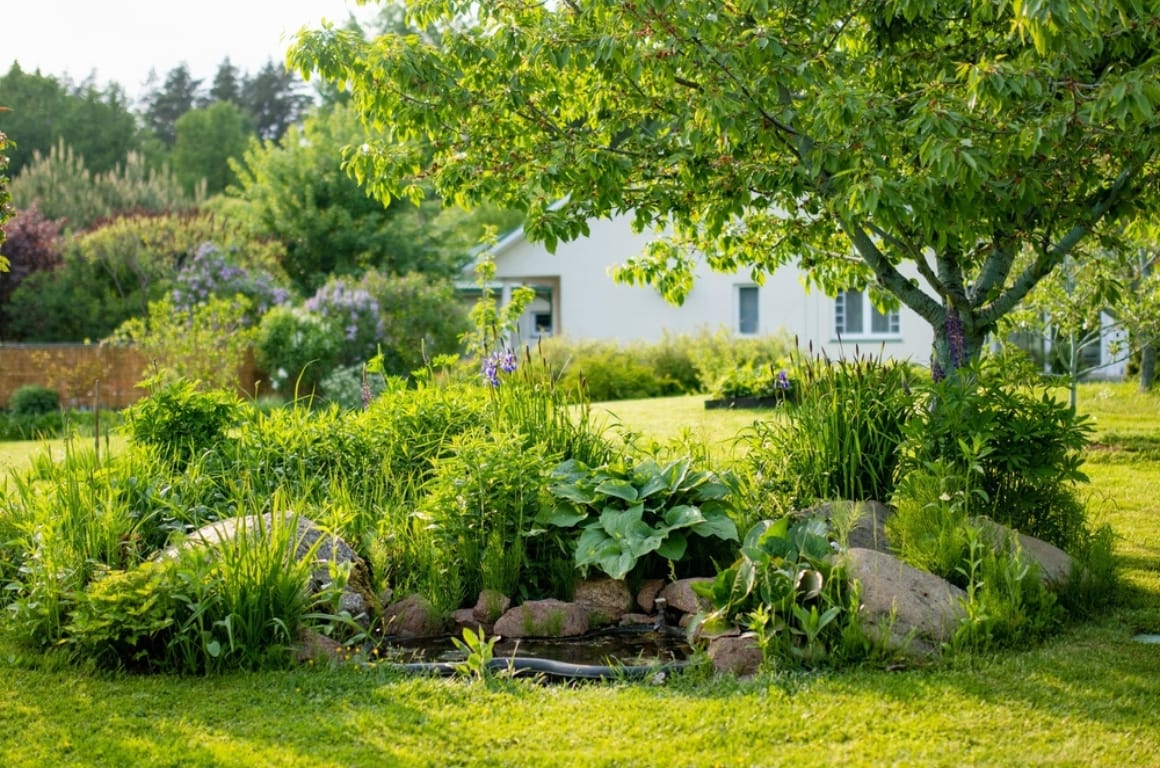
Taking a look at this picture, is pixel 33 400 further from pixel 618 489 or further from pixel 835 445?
pixel 835 445

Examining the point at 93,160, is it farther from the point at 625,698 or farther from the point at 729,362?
the point at 625,698

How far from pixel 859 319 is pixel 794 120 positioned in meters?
18.0

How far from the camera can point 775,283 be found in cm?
2477

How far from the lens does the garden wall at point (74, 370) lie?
1809 centimetres

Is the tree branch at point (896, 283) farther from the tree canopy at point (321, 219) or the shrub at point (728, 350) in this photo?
the tree canopy at point (321, 219)

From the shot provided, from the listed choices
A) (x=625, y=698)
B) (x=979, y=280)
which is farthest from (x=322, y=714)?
(x=979, y=280)

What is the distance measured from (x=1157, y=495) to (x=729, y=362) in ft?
34.7

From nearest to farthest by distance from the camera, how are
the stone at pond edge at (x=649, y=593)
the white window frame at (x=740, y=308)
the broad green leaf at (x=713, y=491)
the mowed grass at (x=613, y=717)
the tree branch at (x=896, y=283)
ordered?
the mowed grass at (x=613, y=717) → the stone at pond edge at (x=649, y=593) → the broad green leaf at (x=713, y=491) → the tree branch at (x=896, y=283) → the white window frame at (x=740, y=308)

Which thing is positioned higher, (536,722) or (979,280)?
(979,280)

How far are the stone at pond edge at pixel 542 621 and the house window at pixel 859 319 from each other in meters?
18.8

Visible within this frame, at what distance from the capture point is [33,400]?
57.7 feet

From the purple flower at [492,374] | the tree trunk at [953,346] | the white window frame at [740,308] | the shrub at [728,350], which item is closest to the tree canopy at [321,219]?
the white window frame at [740,308]

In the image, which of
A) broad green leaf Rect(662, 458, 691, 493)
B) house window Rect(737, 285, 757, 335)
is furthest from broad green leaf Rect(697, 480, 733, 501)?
house window Rect(737, 285, 757, 335)

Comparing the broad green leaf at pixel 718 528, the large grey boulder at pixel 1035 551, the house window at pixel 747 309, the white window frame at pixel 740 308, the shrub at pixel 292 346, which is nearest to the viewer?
the large grey boulder at pixel 1035 551
